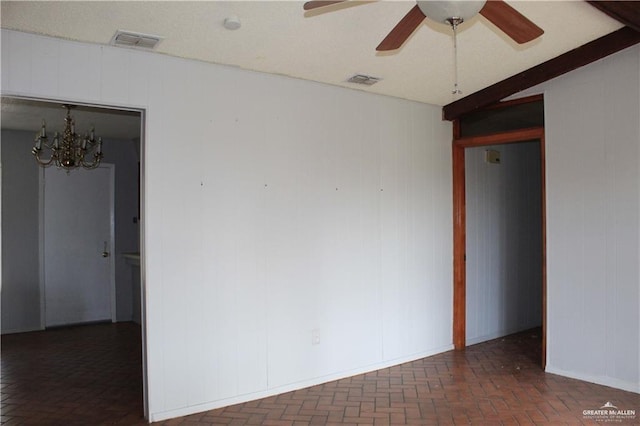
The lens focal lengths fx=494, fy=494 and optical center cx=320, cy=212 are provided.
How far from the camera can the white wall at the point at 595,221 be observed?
3.62 meters

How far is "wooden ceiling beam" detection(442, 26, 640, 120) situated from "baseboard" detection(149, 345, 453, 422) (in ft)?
7.57

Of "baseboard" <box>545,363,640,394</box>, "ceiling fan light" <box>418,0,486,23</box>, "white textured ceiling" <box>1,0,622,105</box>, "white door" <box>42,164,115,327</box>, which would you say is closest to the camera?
"ceiling fan light" <box>418,0,486,23</box>

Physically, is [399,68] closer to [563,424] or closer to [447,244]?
[447,244]

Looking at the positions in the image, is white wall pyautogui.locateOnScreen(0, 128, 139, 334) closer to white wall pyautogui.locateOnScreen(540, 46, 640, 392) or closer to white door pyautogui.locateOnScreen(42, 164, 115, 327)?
white door pyautogui.locateOnScreen(42, 164, 115, 327)

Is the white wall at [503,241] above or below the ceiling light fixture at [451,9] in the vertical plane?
below

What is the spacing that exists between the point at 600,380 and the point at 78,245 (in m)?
5.74

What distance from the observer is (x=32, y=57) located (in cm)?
283

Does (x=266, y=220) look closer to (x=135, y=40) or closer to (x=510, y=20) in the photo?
(x=135, y=40)

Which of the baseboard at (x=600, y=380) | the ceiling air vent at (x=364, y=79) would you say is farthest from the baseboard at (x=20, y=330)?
the baseboard at (x=600, y=380)

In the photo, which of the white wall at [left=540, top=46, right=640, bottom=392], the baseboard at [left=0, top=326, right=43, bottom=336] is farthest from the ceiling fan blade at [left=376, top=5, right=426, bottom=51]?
the baseboard at [left=0, top=326, right=43, bottom=336]

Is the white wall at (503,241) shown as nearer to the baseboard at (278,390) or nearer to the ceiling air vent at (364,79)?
the baseboard at (278,390)

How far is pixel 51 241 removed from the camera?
5.96m

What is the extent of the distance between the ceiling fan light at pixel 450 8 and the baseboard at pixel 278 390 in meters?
2.75

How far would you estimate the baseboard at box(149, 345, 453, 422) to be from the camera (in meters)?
3.21
